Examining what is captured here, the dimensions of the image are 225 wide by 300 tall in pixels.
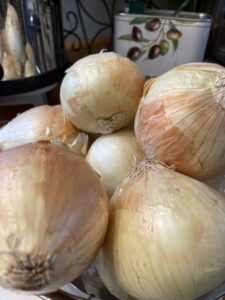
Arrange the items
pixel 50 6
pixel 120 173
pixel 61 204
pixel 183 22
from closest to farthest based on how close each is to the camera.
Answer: pixel 61 204
pixel 120 173
pixel 50 6
pixel 183 22

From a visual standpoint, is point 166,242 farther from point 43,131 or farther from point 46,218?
point 43,131

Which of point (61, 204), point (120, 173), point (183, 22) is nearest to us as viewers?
point (61, 204)

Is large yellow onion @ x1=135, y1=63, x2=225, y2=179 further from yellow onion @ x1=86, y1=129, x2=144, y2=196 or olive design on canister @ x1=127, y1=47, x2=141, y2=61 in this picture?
olive design on canister @ x1=127, y1=47, x2=141, y2=61

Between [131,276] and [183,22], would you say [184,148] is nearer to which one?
[131,276]

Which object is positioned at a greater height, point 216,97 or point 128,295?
point 216,97

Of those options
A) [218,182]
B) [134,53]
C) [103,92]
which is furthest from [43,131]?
[134,53]

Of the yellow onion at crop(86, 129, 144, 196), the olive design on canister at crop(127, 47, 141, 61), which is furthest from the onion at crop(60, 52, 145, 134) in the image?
the olive design on canister at crop(127, 47, 141, 61)

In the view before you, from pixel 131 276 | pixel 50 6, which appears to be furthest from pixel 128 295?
pixel 50 6
